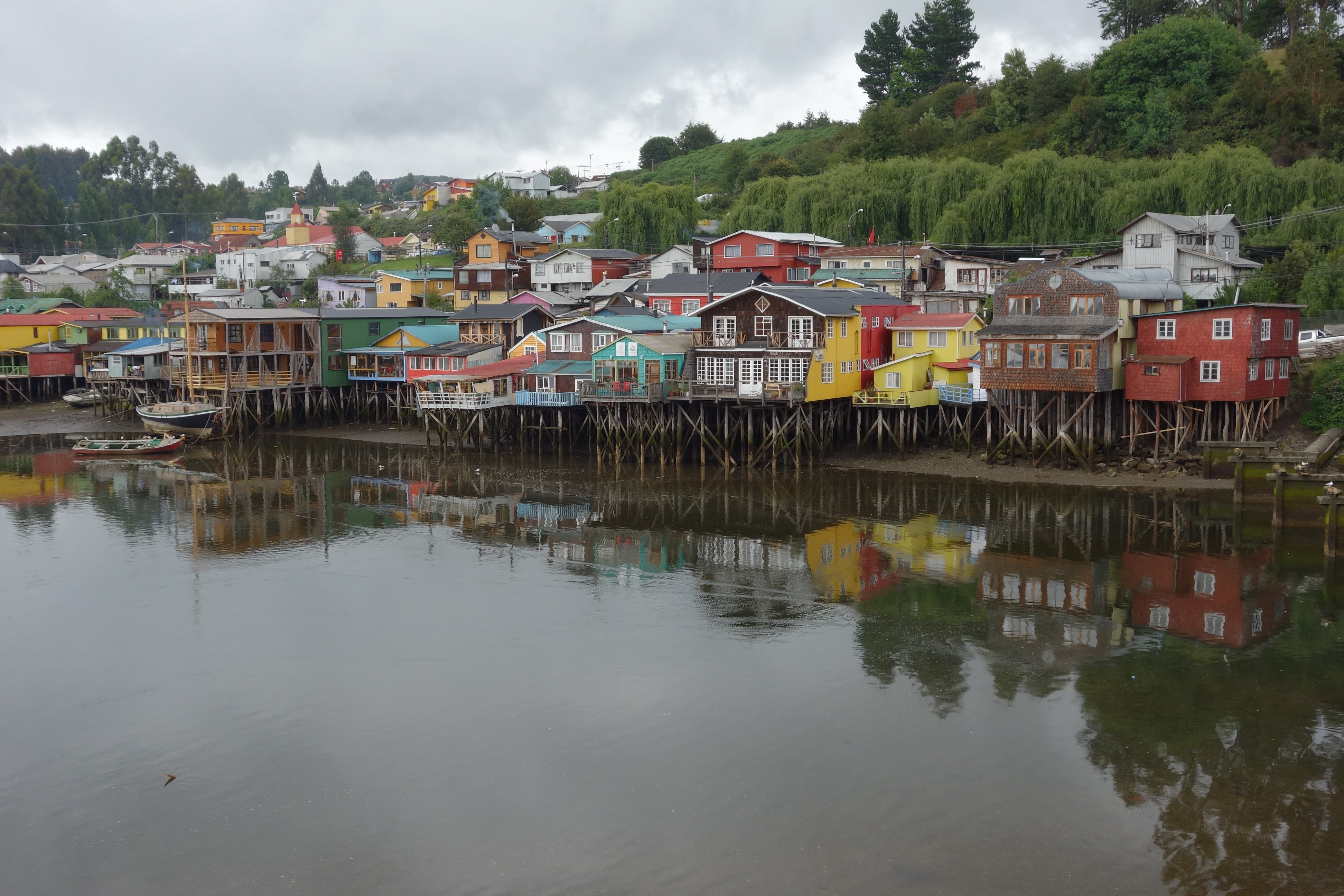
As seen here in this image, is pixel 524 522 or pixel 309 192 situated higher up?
pixel 309 192

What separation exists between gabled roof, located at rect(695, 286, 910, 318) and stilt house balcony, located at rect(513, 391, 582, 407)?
Result: 19.2ft

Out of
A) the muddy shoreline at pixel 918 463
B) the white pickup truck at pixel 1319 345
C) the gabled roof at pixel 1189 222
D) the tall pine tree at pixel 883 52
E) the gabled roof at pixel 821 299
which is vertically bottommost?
the muddy shoreline at pixel 918 463

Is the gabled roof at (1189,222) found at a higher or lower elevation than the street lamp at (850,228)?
lower

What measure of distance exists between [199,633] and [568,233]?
62018mm

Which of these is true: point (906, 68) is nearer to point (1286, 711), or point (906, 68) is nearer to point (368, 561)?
point (368, 561)

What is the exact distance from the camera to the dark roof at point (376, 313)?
180ft

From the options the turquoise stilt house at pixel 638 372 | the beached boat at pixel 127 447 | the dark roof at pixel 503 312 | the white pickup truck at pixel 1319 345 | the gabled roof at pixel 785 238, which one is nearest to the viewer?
the white pickup truck at pixel 1319 345

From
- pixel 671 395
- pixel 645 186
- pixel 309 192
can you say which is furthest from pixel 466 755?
pixel 309 192

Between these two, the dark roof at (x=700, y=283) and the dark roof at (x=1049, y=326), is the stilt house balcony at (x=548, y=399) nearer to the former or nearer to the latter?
the dark roof at (x=700, y=283)

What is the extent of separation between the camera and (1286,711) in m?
17.2

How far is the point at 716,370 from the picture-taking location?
4078cm

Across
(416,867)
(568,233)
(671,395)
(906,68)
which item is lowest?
(416,867)

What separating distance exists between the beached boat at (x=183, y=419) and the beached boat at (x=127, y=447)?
2069 mm

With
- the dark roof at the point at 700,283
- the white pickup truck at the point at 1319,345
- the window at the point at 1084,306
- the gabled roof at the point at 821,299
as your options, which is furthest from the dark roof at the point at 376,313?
the white pickup truck at the point at 1319,345
